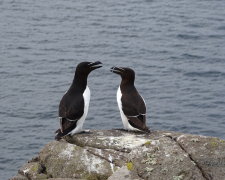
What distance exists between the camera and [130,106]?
1595 centimetres

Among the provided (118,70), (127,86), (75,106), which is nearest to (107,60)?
(118,70)

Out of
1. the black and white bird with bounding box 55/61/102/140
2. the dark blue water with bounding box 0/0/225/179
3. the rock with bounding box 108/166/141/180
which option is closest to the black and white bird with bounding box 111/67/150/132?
the black and white bird with bounding box 55/61/102/140

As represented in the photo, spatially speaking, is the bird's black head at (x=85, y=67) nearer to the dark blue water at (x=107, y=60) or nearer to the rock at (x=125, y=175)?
the rock at (x=125, y=175)

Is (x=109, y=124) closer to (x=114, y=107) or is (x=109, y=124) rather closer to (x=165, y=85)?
(x=114, y=107)

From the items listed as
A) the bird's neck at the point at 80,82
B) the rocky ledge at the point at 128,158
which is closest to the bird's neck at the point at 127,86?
the bird's neck at the point at 80,82

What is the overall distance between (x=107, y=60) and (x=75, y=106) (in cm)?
2238

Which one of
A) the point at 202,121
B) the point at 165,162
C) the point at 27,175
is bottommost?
the point at 202,121

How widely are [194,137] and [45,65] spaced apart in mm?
26453

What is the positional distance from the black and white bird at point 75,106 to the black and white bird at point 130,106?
2.90 feet

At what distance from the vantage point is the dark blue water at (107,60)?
28.9 meters

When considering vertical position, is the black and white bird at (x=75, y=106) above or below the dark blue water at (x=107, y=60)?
above

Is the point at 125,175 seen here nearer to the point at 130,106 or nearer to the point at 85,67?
the point at 130,106

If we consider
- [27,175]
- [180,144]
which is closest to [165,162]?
[180,144]

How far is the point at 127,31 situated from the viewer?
145ft
